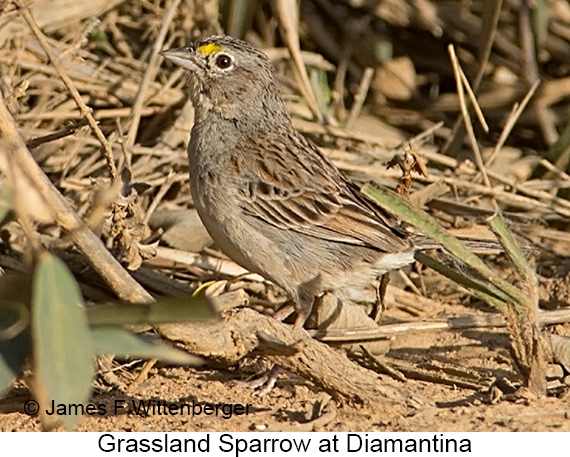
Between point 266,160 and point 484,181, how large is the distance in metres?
1.60

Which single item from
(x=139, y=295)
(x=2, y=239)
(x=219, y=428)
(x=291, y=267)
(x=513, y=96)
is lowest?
(x=219, y=428)

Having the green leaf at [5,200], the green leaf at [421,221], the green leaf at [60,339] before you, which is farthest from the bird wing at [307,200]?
the green leaf at [60,339]

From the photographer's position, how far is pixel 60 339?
2307mm

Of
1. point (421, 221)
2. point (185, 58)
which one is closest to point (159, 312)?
point (421, 221)

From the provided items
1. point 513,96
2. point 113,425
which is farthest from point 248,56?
point 513,96

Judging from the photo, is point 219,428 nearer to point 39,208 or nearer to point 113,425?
point 113,425

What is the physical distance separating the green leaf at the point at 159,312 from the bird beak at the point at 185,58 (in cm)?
231

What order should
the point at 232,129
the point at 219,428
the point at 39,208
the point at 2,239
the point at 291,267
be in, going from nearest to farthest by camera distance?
the point at 39,208
the point at 219,428
the point at 291,267
the point at 232,129
the point at 2,239

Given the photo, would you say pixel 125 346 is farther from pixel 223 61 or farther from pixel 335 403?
pixel 223 61

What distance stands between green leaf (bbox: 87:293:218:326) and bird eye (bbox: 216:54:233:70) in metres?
2.40

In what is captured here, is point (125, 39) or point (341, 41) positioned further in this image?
point (341, 41)

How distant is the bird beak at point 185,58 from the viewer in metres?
4.79

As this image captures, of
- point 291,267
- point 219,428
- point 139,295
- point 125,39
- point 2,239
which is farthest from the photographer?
point 125,39

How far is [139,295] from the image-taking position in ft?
9.61
